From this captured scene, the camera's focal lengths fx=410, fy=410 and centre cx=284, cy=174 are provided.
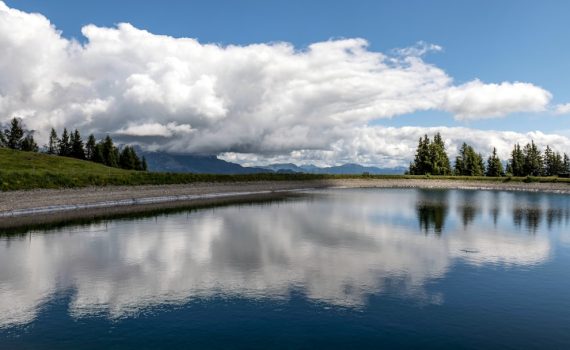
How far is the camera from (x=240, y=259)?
3188 centimetres

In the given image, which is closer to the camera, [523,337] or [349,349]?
[349,349]

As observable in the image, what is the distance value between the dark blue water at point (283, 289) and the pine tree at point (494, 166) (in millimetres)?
153090

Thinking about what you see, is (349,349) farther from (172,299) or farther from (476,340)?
(172,299)

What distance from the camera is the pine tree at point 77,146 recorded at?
164625mm

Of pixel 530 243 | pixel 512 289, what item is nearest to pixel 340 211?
pixel 530 243

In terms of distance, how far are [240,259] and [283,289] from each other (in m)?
8.47

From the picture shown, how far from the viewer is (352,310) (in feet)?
68.1

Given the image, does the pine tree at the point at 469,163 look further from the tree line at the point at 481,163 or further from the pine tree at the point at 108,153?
the pine tree at the point at 108,153

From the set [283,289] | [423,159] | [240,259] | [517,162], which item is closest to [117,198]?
[240,259]

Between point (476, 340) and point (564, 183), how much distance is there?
15329 centimetres

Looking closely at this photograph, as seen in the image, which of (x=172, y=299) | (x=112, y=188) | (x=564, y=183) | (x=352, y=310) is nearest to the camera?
(x=352, y=310)

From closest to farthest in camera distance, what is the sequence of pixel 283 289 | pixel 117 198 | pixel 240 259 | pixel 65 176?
pixel 283 289
pixel 240 259
pixel 65 176
pixel 117 198

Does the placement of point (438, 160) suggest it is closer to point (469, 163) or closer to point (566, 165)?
point (469, 163)

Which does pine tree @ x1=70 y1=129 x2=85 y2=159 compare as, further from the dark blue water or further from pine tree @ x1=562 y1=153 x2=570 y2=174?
pine tree @ x1=562 y1=153 x2=570 y2=174
